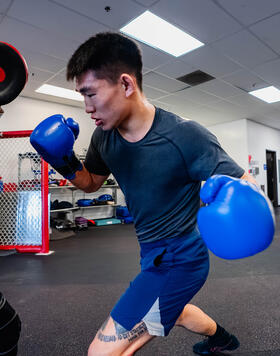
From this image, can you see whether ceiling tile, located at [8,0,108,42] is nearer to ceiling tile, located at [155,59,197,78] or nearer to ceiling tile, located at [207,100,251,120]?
ceiling tile, located at [155,59,197,78]

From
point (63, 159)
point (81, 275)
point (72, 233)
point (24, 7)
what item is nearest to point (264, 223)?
point (63, 159)

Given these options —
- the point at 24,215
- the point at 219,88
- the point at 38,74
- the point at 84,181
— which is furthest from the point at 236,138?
the point at 84,181

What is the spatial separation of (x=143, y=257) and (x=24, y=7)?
2.89 m

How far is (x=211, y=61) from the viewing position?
13.0ft

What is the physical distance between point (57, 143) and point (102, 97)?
303mm

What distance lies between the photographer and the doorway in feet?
28.3

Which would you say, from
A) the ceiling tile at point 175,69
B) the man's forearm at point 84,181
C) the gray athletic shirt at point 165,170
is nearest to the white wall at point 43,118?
the ceiling tile at point 175,69

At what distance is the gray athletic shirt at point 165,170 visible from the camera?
2.87 feet

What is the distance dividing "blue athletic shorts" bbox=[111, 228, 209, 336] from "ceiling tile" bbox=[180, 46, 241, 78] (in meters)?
3.39

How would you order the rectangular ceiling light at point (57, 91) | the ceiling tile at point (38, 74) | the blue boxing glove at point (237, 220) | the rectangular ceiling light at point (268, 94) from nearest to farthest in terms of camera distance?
the blue boxing glove at point (237, 220) → the ceiling tile at point (38, 74) → the rectangular ceiling light at point (57, 91) → the rectangular ceiling light at point (268, 94)

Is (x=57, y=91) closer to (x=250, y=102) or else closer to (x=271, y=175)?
(x=250, y=102)

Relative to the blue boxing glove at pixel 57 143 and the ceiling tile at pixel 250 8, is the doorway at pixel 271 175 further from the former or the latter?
the blue boxing glove at pixel 57 143

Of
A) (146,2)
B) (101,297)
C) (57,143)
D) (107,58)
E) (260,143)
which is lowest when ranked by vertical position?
(101,297)

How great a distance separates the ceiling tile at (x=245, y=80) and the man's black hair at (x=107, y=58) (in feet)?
13.2
